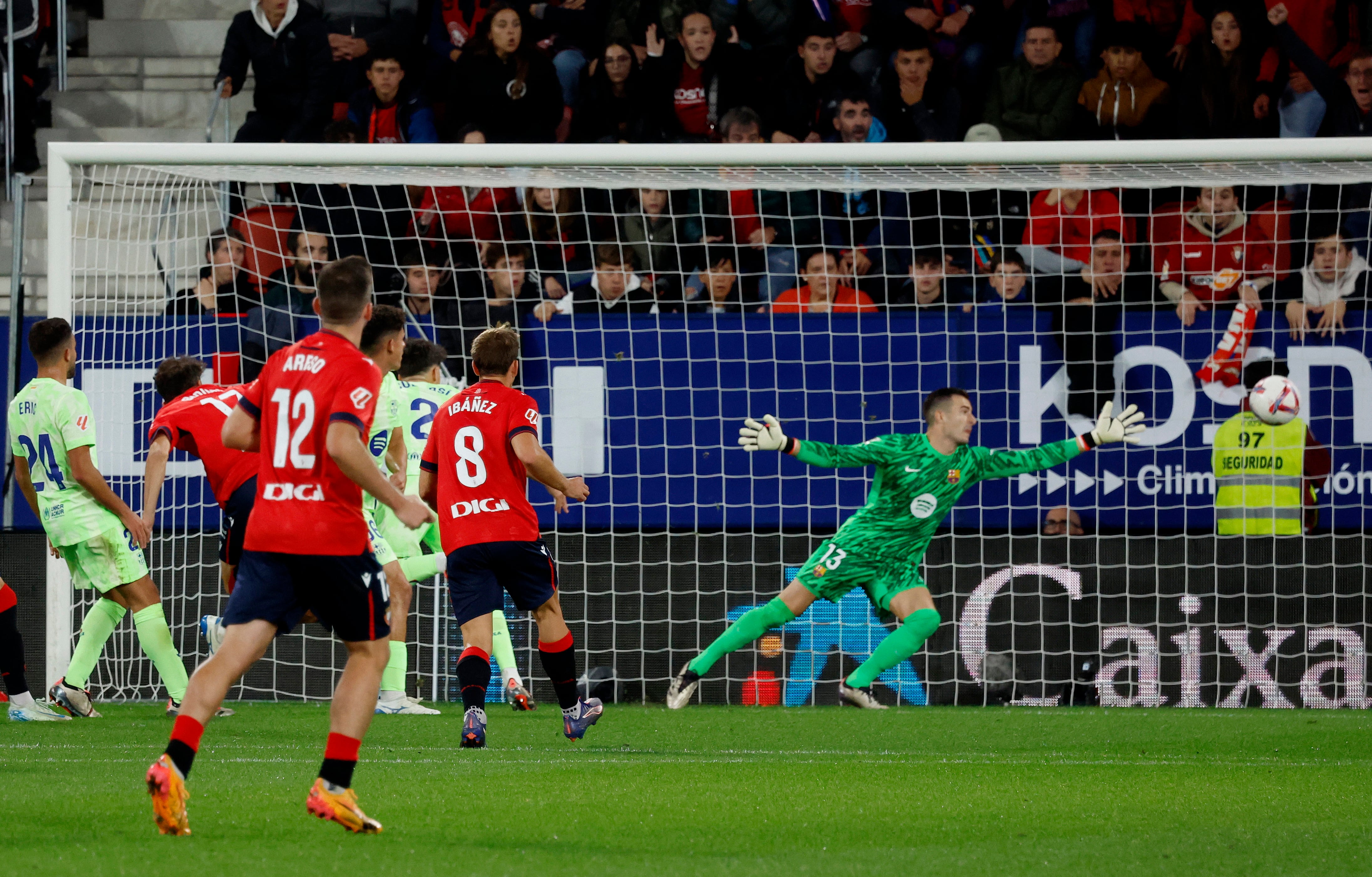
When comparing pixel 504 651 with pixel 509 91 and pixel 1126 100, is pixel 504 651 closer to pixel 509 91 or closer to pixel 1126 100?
pixel 509 91

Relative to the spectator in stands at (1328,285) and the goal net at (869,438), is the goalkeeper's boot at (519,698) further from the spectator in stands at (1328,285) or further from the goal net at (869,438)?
the spectator in stands at (1328,285)

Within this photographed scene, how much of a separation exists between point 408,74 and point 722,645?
6.48 metres

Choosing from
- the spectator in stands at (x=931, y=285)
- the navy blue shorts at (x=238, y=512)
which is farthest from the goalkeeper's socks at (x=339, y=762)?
the spectator in stands at (x=931, y=285)

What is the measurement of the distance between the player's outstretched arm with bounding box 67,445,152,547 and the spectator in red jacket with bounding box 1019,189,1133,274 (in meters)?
6.04

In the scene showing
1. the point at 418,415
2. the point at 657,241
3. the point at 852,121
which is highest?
the point at 852,121

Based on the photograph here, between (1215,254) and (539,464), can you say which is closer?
(539,464)

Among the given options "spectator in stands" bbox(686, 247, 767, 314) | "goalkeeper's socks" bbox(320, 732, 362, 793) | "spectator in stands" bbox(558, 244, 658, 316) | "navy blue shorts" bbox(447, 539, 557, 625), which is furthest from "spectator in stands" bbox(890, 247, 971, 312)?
"goalkeeper's socks" bbox(320, 732, 362, 793)

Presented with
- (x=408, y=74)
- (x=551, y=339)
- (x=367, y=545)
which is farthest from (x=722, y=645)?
(x=408, y=74)

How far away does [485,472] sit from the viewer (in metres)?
7.37

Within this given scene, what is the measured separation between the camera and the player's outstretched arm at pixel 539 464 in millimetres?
7230

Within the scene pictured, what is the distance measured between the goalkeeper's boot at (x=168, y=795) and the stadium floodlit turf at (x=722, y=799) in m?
0.05

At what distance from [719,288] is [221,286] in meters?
3.41

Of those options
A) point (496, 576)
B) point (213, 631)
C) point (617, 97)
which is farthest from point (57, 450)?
point (617, 97)

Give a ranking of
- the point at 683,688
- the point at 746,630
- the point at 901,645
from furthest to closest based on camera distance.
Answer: the point at 683,688 < the point at 746,630 < the point at 901,645
